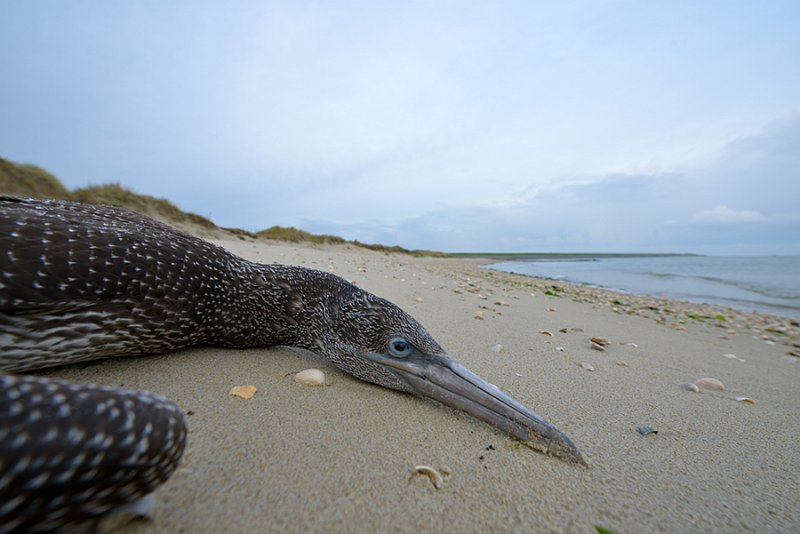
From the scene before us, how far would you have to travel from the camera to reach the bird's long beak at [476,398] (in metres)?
1.97

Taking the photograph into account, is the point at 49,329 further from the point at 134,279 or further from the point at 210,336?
the point at 210,336

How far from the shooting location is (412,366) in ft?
8.29

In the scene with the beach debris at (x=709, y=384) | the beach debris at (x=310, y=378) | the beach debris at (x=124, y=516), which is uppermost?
the beach debris at (x=124, y=516)

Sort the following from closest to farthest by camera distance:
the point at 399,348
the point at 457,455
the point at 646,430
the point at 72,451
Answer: the point at 72,451 < the point at 457,455 < the point at 646,430 < the point at 399,348

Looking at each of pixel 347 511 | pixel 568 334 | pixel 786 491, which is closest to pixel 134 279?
pixel 347 511

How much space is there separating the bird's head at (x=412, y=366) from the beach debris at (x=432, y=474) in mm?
592

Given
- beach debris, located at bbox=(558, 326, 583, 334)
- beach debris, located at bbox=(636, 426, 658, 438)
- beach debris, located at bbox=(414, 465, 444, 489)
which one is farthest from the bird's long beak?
beach debris, located at bbox=(558, 326, 583, 334)

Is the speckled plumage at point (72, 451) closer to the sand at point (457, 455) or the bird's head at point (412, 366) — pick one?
the sand at point (457, 455)

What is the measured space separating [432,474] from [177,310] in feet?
6.64

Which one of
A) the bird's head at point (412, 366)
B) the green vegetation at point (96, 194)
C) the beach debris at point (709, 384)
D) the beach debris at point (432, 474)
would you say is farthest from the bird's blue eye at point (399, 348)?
the green vegetation at point (96, 194)

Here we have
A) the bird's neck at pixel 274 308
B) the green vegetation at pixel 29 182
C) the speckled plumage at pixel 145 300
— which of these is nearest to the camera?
the speckled plumage at pixel 145 300

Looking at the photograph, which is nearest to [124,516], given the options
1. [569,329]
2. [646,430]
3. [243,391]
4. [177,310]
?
[243,391]

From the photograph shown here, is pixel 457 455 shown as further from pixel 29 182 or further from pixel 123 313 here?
pixel 29 182

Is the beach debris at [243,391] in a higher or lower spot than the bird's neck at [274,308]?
lower
